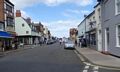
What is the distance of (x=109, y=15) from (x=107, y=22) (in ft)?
A: 3.96

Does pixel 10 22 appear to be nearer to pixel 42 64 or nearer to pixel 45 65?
pixel 42 64

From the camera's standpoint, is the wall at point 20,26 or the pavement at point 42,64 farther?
the wall at point 20,26

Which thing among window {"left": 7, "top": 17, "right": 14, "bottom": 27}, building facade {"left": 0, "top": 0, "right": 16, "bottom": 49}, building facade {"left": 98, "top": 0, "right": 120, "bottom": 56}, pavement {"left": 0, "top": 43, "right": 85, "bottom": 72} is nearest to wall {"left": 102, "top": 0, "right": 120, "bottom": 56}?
building facade {"left": 98, "top": 0, "right": 120, "bottom": 56}

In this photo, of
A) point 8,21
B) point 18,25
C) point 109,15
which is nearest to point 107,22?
point 109,15

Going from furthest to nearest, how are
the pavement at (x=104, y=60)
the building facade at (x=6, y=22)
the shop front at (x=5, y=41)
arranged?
the building facade at (x=6, y=22), the shop front at (x=5, y=41), the pavement at (x=104, y=60)

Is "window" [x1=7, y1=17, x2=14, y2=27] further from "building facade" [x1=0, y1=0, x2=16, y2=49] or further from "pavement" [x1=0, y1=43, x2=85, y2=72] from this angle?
"pavement" [x1=0, y1=43, x2=85, y2=72]

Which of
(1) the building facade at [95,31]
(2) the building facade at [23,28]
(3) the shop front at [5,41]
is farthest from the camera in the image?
(2) the building facade at [23,28]

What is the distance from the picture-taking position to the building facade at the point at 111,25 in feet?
86.6

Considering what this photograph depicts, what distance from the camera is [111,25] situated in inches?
1125

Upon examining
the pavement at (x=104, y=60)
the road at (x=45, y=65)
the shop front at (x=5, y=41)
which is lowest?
the road at (x=45, y=65)

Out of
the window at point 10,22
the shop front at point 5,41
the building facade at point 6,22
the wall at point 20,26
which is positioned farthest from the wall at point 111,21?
the wall at point 20,26

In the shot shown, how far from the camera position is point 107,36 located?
32.2 meters

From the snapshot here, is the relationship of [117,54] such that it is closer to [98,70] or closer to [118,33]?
[118,33]

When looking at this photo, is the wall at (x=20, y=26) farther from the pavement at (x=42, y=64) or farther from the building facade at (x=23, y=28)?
the pavement at (x=42, y=64)
